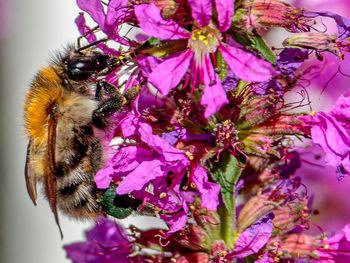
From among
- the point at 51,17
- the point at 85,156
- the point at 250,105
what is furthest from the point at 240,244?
the point at 51,17

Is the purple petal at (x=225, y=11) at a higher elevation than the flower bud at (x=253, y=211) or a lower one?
higher

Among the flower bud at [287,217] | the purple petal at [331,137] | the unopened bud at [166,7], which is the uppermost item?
the unopened bud at [166,7]

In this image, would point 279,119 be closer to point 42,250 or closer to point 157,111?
point 157,111

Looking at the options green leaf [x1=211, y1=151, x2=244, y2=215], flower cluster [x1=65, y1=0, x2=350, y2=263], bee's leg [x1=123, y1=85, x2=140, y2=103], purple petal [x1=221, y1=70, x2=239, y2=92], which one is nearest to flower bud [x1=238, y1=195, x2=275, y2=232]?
flower cluster [x1=65, y1=0, x2=350, y2=263]

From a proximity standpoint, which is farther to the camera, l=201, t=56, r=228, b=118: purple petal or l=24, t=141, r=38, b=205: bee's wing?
l=24, t=141, r=38, b=205: bee's wing

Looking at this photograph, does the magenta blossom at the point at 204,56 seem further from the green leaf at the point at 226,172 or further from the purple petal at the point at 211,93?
the green leaf at the point at 226,172

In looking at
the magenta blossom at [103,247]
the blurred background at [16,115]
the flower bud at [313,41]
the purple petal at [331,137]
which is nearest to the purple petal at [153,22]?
the flower bud at [313,41]

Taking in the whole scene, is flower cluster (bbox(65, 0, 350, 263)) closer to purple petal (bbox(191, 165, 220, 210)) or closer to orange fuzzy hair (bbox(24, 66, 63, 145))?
purple petal (bbox(191, 165, 220, 210))
